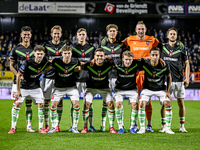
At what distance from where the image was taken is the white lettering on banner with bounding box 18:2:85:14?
20578 mm

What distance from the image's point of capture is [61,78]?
585 cm

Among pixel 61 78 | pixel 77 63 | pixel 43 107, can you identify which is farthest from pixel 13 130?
pixel 77 63

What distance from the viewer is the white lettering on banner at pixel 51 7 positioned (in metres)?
20.6

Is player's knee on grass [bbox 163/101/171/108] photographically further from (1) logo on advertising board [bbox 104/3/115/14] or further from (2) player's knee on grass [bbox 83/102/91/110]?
(1) logo on advertising board [bbox 104/3/115/14]

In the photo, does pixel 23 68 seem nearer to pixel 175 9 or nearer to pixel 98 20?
pixel 175 9

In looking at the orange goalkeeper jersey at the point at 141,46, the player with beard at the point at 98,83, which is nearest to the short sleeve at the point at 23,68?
the player with beard at the point at 98,83

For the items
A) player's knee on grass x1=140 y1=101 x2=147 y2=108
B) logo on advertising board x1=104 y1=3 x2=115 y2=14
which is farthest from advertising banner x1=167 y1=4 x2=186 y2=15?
player's knee on grass x1=140 y1=101 x2=147 y2=108

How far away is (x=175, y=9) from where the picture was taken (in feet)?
67.4

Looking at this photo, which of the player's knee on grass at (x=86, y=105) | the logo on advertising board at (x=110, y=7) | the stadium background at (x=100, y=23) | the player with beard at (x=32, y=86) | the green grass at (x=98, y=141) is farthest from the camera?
the logo on advertising board at (x=110, y=7)

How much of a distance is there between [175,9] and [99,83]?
636 inches

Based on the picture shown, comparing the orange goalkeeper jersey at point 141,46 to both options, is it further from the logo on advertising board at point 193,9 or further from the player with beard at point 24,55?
the logo on advertising board at point 193,9

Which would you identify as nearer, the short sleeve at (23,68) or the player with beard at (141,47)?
the short sleeve at (23,68)

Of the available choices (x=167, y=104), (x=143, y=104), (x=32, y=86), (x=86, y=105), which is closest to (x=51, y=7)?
(x=32, y=86)

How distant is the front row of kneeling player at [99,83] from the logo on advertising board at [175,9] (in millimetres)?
15555
